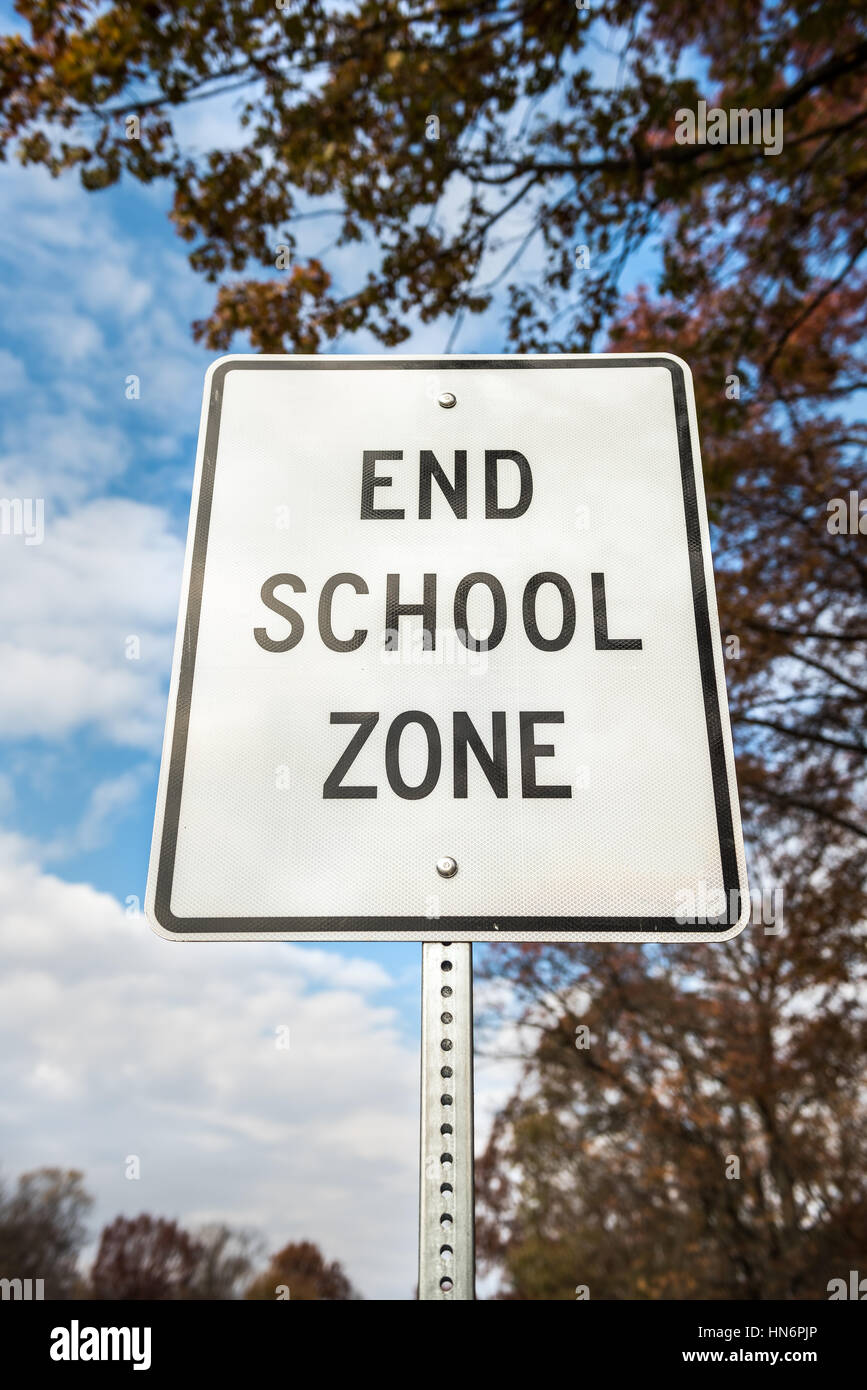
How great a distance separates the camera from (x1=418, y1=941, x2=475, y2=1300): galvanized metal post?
1.03m

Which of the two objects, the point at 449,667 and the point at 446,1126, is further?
the point at 449,667

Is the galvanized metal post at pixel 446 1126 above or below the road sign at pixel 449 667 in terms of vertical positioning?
below

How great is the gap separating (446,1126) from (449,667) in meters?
0.66

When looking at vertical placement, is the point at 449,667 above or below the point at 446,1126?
above

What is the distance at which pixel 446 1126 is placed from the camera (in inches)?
42.6

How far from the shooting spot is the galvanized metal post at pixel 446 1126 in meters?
1.03

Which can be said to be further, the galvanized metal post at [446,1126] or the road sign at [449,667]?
the road sign at [449,667]

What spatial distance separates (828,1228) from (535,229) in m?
10.5

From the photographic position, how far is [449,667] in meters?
1.38

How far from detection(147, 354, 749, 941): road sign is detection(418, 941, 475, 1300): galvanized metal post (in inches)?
2.4

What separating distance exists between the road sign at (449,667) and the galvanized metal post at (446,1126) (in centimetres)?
6
